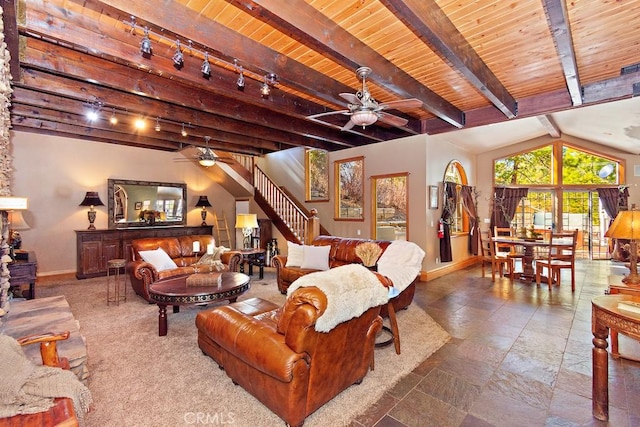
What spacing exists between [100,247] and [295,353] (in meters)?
6.41

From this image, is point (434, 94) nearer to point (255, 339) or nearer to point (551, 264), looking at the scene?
point (551, 264)

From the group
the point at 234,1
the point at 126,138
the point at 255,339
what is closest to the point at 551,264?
the point at 255,339

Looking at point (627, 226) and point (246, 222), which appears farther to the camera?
point (246, 222)

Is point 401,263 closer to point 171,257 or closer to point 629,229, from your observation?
point 629,229

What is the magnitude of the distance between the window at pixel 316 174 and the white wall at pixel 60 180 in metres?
4.06

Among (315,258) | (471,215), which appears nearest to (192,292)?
(315,258)

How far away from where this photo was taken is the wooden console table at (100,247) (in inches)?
242

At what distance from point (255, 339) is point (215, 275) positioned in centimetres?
198

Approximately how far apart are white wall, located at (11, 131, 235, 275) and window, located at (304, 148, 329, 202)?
13.3ft

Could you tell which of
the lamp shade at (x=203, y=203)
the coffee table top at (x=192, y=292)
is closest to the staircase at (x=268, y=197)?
the lamp shade at (x=203, y=203)

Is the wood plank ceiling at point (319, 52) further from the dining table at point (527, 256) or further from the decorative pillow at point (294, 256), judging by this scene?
the dining table at point (527, 256)

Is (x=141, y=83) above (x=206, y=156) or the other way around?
above

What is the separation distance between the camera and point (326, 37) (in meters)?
2.58

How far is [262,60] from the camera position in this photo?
9.89 feet
